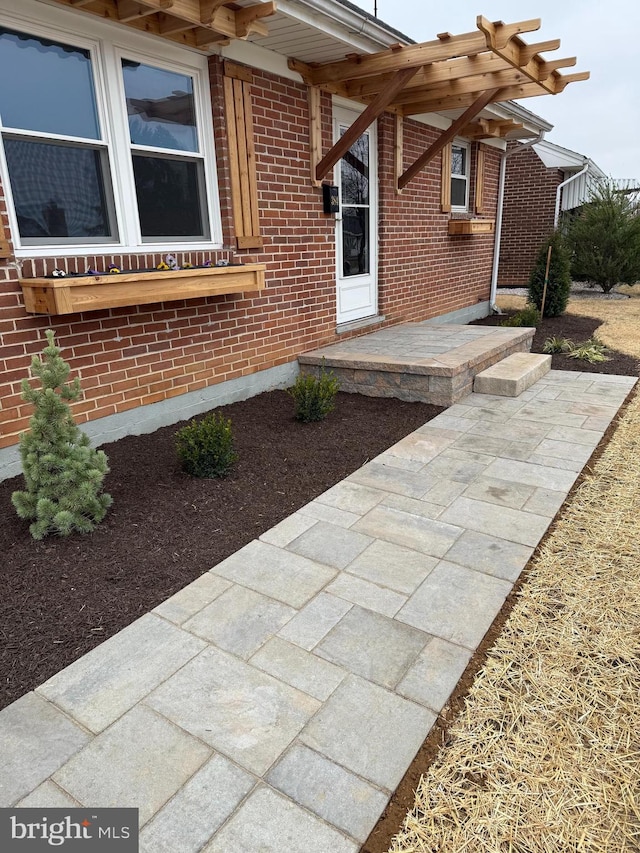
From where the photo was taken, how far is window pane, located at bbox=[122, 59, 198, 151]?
12.6ft

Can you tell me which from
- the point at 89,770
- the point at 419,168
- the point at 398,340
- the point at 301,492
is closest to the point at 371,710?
the point at 89,770

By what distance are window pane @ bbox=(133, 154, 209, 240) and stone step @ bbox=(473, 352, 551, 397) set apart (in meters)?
2.83

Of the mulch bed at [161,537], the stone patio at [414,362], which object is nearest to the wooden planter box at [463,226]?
the stone patio at [414,362]

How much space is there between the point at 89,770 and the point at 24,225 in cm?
301

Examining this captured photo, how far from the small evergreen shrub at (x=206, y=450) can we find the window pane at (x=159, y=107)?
2126mm

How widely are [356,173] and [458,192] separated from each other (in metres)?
3.35

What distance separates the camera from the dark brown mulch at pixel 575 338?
248 inches

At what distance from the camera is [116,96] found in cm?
368

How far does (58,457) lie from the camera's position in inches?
104

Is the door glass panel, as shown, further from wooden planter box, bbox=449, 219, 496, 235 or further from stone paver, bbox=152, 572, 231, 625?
stone paver, bbox=152, 572, 231, 625

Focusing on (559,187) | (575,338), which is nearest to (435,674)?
(575,338)

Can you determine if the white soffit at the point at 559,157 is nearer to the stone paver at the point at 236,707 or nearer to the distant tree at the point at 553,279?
the distant tree at the point at 553,279

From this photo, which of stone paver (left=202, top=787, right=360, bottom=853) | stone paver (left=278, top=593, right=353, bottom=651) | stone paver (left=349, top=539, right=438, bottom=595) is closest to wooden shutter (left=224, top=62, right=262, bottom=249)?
stone paver (left=349, top=539, right=438, bottom=595)

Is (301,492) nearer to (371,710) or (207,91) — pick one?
(371,710)
